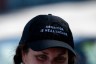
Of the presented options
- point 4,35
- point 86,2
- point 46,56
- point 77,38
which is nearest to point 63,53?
point 46,56

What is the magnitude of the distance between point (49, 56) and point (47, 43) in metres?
0.09

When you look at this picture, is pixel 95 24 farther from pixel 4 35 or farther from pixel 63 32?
pixel 63 32

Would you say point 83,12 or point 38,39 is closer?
point 38,39

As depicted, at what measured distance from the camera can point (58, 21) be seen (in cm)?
440

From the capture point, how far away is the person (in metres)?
4.20

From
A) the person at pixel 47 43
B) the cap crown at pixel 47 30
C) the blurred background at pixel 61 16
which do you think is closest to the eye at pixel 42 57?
the person at pixel 47 43

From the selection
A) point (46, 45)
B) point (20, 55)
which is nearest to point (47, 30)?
point (46, 45)

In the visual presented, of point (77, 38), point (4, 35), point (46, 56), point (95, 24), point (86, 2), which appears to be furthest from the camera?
point (86, 2)

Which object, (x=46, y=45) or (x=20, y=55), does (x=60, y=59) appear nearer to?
(x=46, y=45)

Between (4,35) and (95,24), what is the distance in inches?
68.1

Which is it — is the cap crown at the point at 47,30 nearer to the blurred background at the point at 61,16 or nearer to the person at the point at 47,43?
the person at the point at 47,43

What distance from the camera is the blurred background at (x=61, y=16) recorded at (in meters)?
9.58

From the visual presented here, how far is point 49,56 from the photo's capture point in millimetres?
4207

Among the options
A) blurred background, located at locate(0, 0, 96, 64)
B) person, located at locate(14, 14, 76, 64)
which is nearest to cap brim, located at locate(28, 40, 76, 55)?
person, located at locate(14, 14, 76, 64)
